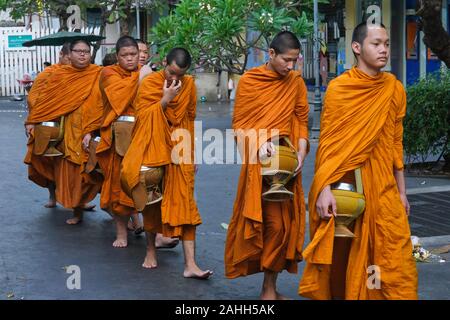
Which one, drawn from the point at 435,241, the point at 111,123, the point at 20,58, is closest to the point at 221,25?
the point at 111,123

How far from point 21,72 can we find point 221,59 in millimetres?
14401

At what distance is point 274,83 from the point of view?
607 cm

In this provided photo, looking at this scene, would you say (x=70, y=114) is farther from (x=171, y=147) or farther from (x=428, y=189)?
(x=428, y=189)

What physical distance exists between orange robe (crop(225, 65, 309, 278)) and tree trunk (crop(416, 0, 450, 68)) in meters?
5.06

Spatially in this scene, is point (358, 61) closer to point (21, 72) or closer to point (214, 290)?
point (214, 290)

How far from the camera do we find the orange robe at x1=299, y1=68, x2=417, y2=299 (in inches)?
205

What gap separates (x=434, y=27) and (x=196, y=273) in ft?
17.9

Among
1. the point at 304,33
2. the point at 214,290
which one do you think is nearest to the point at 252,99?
the point at 214,290

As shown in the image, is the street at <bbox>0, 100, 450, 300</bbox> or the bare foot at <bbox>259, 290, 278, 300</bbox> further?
the street at <bbox>0, 100, 450, 300</bbox>

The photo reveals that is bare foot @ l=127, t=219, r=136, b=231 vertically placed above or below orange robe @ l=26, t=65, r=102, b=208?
below

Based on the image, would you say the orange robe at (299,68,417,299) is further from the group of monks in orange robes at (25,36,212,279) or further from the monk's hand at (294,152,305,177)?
the group of monks in orange robes at (25,36,212,279)

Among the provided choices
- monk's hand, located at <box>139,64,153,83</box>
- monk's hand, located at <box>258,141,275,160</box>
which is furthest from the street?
monk's hand, located at <box>139,64,153,83</box>

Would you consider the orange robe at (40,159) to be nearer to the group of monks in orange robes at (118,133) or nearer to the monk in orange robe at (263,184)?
the group of monks in orange robes at (118,133)
